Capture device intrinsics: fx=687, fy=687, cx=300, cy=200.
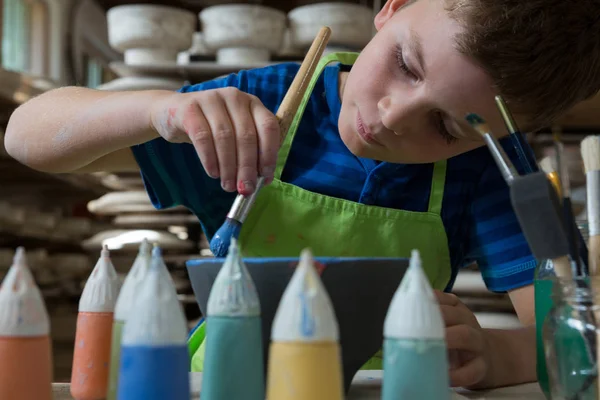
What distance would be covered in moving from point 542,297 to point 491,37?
0.28 meters

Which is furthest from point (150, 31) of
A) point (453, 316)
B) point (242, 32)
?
point (453, 316)

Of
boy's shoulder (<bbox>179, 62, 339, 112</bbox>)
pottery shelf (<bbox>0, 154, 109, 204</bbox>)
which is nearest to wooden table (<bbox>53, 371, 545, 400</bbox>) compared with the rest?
boy's shoulder (<bbox>179, 62, 339, 112</bbox>)

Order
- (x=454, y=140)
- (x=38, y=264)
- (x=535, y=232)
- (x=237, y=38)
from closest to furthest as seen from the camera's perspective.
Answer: (x=535, y=232) → (x=454, y=140) → (x=237, y=38) → (x=38, y=264)

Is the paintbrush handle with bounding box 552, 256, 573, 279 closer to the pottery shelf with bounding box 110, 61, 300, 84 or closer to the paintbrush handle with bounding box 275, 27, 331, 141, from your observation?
the paintbrush handle with bounding box 275, 27, 331, 141

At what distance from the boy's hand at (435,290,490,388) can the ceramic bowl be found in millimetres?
1250

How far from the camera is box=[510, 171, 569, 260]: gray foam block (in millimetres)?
444

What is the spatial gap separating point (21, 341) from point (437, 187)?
2.14ft

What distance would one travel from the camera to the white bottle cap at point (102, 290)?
0.52 m

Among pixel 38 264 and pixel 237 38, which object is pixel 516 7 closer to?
pixel 237 38

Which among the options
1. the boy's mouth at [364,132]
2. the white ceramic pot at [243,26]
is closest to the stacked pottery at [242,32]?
the white ceramic pot at [243,26]

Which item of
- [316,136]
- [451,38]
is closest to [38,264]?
[316,136]

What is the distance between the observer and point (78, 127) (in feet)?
2.62

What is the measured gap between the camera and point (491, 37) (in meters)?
0.69

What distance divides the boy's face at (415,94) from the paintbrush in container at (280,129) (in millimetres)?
79
